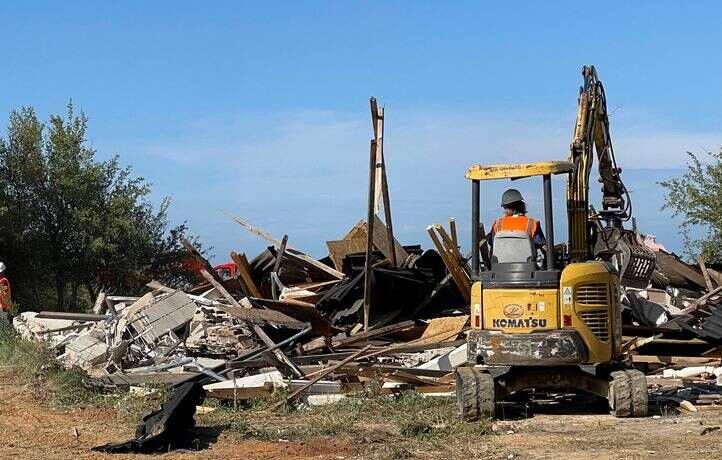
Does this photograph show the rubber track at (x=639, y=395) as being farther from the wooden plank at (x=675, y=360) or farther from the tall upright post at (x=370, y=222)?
the tall upright post at (x=370, y=222)

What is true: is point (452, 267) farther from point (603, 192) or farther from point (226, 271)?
point (226, 271)

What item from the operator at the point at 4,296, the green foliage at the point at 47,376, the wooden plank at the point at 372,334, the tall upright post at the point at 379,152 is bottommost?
the green foliage at the point at 47,376

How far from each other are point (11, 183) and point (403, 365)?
56.2 feet

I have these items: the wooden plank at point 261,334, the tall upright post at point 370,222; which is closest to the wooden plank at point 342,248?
the wooden plank at point 261,334

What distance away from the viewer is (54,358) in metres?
15.0

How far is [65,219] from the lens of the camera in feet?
91.0

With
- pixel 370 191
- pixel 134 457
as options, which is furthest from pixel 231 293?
pixel 134 457

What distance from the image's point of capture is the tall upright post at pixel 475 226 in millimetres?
11367

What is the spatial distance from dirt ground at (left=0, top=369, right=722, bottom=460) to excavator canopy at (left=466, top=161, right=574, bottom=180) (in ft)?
8.36

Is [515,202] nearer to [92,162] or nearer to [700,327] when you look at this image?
[700,327]

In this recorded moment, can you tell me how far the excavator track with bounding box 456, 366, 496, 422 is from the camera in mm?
10719

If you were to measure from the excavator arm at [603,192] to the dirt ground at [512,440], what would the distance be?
336 centimetres

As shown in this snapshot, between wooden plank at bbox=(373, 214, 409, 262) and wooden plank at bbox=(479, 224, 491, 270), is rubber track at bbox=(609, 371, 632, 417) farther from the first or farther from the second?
wooden plank at bbox=(373, 214, 409, 262)

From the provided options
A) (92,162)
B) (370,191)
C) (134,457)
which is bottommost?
(134,457)
